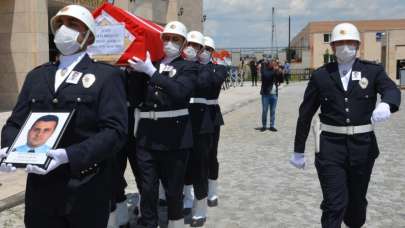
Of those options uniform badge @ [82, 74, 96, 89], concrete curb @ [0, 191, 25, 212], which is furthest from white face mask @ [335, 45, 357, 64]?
concrete curb @ [0, 191, 25, 212]

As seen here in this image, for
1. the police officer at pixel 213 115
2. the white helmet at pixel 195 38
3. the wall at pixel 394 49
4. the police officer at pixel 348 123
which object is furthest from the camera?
the wall at pixel 394 49

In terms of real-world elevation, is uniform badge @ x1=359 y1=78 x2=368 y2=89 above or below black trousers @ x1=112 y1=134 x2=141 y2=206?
above

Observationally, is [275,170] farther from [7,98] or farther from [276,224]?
[7,98]

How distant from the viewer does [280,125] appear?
51.4ft

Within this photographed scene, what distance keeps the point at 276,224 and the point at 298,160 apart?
1169mm

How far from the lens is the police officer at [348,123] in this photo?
176 inches

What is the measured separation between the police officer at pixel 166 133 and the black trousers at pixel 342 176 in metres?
1.28

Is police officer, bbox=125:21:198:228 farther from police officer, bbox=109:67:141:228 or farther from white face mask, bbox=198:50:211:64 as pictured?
white face mask, bbox=198:50:211:64

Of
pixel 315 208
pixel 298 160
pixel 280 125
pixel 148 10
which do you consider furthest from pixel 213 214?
pixel 148 10

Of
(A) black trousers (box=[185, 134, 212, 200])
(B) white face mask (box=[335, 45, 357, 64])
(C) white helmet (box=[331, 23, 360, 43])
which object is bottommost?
(A) black trousers (box=[185, 134, 212, 200])

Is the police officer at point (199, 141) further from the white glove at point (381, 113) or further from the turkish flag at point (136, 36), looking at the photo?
the white glove at point (381, 113)

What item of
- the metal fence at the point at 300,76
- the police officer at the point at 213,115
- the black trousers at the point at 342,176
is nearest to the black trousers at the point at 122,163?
the police officer at the point at 213,115

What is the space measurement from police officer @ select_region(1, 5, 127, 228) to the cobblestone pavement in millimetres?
3060

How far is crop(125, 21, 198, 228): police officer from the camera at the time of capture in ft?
15.5
